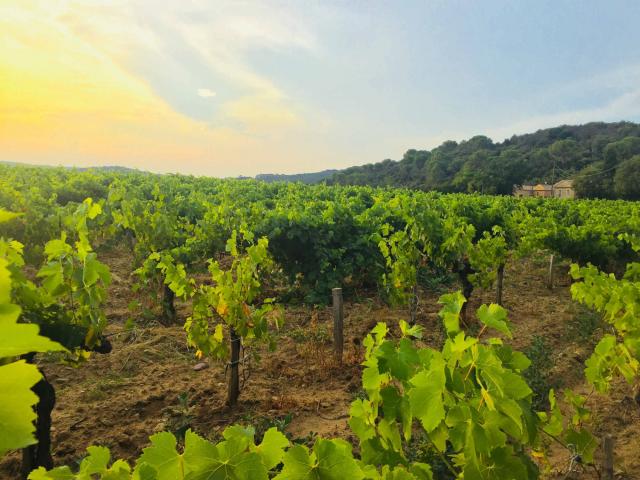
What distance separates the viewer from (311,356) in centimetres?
580

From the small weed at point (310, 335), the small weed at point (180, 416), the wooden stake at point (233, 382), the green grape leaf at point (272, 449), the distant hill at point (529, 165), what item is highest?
the distant hill at point (529, 165)

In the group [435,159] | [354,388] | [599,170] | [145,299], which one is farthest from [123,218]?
[435,159]

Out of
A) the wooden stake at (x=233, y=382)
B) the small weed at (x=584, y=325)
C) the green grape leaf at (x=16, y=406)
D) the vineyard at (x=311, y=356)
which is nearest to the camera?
the green grape leaf at (x=16, y=406)

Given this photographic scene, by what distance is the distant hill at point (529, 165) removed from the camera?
54.0 m

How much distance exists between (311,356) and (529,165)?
7903 cm

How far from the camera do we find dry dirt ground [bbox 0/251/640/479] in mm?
4055

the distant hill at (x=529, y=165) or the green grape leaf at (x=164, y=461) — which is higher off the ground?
the distant hill at (x=529, y=165)

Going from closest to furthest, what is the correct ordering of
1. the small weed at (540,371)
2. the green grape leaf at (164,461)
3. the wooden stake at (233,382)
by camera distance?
1. the green grape leaf at (164,461)
2. the wooden stake at (233,382)
3. the small weed at (540,371)

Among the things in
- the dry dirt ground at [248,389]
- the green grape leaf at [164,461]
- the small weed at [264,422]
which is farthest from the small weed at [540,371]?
the green grape leaf at [164,461]

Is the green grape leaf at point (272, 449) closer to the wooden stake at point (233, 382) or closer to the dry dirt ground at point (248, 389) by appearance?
the dry dirt ground at point (248, 389)

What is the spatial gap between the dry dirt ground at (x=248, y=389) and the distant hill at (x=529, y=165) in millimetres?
49062

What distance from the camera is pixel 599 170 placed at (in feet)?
186

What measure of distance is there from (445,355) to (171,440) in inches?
37.1

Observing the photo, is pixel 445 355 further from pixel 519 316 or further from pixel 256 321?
pixel 519 316
